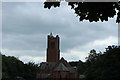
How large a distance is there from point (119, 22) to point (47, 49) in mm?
107777

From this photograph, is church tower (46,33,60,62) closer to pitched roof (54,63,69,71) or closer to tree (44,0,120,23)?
pitched roof (54,63,69,71)

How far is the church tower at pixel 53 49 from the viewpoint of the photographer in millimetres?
112750

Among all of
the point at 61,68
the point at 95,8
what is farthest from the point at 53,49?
the point at 95,8

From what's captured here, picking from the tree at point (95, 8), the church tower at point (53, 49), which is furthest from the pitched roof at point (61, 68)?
the tree at point (95, 8)

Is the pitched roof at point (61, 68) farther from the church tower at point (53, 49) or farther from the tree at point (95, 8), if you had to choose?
the tree at point (95, 8)

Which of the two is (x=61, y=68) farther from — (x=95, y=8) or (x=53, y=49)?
(x=95, y=8)

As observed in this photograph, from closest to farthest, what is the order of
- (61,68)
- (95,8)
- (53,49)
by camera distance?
(95,8) → (61,68) → (53,49)

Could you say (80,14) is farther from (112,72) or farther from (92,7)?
(112,72)

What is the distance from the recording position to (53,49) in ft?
369

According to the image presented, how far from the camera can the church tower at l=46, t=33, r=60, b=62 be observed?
112750 millimetres

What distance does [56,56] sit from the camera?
11369cm

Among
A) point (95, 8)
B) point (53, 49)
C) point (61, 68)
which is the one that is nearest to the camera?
point (95, 8)

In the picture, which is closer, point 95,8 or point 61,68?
point 95,8

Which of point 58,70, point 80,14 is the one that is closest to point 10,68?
point 58,70
